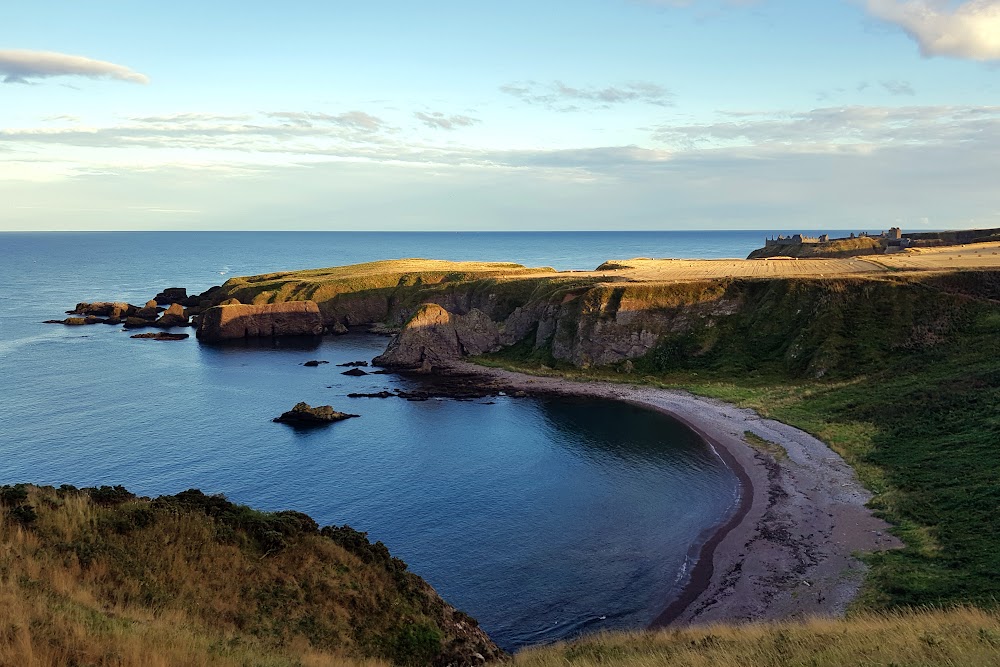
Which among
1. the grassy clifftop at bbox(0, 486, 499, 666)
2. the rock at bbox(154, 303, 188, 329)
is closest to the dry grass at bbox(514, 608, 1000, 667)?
the grassy clifftop at bbox(0, 486, 499, 666)

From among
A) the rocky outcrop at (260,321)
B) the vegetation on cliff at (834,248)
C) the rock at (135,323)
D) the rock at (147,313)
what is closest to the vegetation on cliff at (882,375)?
the vegetation on cliff at (834,248)

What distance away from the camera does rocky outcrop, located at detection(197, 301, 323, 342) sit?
116 metres

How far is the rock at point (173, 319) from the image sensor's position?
128 meters

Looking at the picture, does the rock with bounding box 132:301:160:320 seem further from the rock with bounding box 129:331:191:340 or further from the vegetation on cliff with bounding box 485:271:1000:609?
the vegetation on cliff with bounding box 485:271:1000:609

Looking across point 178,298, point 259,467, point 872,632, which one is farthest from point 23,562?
point 178,298

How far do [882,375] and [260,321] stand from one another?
9666cm

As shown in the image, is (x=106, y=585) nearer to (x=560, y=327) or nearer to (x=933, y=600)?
(x=933, y=600)

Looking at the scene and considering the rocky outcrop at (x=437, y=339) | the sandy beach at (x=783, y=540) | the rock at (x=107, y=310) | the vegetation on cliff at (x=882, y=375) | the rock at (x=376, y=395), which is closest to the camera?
the sandy beach at (x=783, y=540)

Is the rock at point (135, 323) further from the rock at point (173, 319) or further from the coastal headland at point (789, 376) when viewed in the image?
the coastal headland at point (789, 376)

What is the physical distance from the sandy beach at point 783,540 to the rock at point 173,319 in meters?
106

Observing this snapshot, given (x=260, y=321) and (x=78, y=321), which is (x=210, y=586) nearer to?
(x=260, y=321)

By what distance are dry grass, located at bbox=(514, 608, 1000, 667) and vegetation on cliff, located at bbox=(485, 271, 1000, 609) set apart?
30.2 ft

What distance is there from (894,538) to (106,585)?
36.0m

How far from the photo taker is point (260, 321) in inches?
4769
